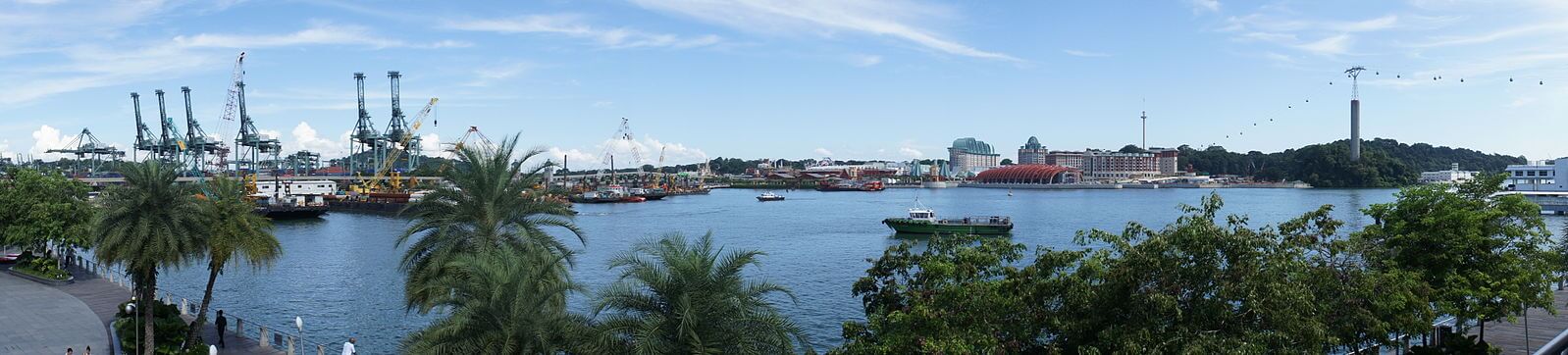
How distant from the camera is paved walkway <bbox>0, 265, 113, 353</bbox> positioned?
55.0ft

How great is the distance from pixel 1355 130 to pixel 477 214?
161435 millimetres

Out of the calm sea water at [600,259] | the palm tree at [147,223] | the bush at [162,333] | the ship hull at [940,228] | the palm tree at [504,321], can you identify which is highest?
the palm tree at [147,223]

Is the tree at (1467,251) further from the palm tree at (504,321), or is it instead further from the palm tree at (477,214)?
the palm tree at (477,214)

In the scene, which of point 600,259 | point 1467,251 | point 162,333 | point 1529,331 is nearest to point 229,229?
point 162,333

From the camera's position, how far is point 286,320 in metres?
24.9

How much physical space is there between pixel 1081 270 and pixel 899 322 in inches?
84.7

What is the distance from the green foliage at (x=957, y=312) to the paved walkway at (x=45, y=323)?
14.4m

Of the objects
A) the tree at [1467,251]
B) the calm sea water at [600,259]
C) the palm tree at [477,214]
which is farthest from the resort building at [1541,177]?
the palm tree at [477,214]

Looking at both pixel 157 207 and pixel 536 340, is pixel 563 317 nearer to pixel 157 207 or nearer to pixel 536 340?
pixel 536 340

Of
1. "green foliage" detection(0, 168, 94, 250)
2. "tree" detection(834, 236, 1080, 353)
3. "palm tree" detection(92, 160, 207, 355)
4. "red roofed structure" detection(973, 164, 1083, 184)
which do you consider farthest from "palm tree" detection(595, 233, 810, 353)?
"red roofed structure" detection(973, 164, 1083, 184)

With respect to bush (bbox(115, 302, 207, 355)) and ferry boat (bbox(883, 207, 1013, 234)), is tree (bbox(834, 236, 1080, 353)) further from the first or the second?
ferry boat (bbox(883, 207, 1013, 234))

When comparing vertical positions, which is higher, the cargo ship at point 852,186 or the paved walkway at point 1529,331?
the cargo ship at point 852,186

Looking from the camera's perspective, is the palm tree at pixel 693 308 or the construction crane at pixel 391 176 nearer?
the palm tree at pixel 693 308

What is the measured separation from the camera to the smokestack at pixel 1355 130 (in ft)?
473
